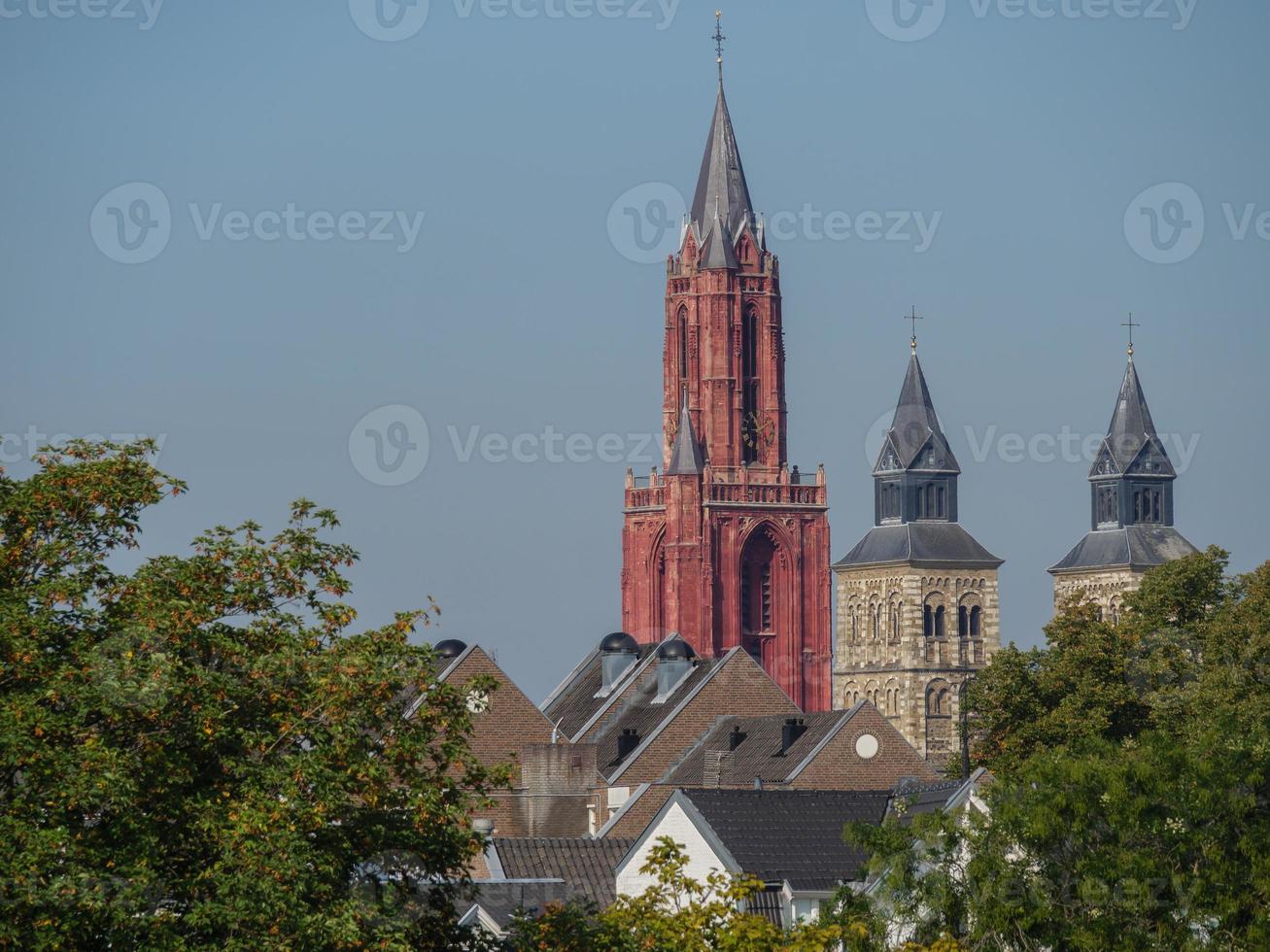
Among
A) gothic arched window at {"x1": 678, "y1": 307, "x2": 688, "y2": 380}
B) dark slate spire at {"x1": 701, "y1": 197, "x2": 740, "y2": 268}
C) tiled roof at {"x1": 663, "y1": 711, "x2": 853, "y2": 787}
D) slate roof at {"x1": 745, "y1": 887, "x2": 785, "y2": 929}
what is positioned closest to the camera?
slate roof at {"x1": 745, "y1": 887, "x2": 785, "y2": 929}

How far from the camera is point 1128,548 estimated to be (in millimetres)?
170500

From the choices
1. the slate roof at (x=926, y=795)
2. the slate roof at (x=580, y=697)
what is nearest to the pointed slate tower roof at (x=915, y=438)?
the slate roof at (x=580, y=697)

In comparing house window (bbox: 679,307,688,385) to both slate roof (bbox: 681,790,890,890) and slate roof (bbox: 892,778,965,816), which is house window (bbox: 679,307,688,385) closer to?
slate roof (bbox: 892,778,965,816)

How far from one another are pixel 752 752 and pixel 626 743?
25.5 ft

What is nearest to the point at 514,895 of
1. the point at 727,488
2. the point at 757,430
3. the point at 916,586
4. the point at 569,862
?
the point at 569,862

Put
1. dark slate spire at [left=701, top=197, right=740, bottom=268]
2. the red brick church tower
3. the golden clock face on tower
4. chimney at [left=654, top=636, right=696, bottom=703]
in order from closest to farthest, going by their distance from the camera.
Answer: chimney at [left=654, top=636, right=696, bottom=703] < the red brick church tower < the golden clock face on tower < dark slate spire at [left=701, top=197, right=740, bottom=268]

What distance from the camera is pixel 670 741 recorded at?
256 feet

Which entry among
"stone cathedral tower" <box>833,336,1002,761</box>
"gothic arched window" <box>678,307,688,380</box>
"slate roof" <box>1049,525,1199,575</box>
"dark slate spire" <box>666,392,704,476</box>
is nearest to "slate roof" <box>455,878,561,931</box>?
"dark slate spire" <box>666,392,704,476</box>

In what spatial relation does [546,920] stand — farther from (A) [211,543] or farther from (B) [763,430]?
(B) [763,430]

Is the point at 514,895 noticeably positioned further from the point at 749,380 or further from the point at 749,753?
the point at 749,380

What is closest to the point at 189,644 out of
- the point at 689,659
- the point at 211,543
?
the point at 211,543

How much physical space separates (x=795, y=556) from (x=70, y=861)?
107387 mm

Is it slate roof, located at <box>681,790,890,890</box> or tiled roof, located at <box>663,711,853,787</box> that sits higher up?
tiled roof, located at <box>663,711,853,787</box>

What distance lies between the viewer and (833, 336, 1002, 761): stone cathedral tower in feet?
529
